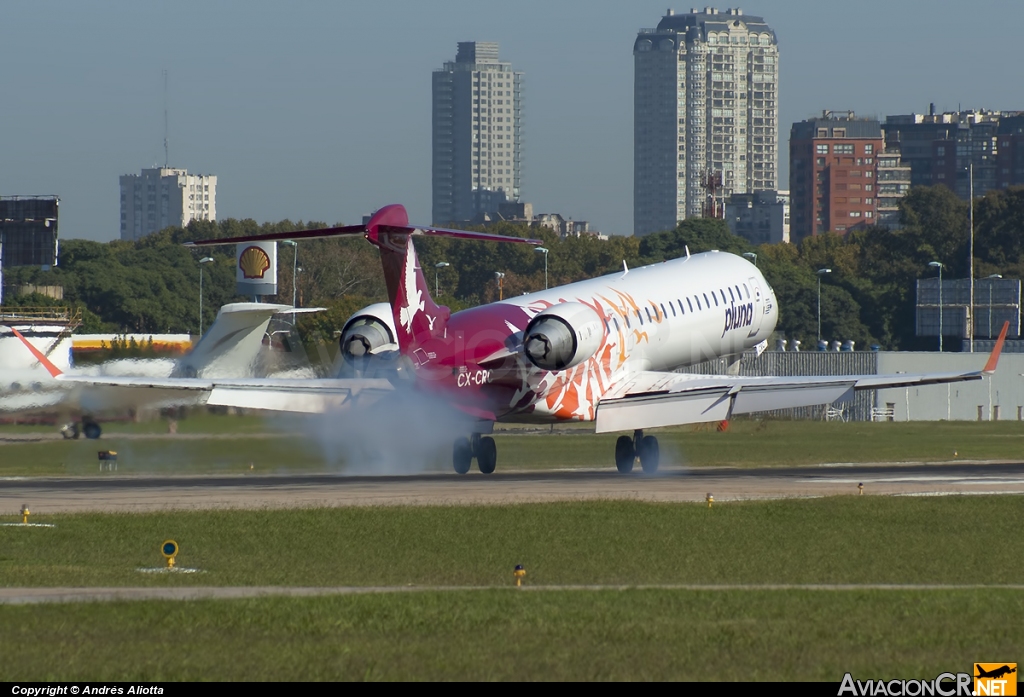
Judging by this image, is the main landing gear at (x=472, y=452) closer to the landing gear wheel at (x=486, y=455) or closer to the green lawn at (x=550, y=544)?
the landing gear wheel at (x=486, y=455)

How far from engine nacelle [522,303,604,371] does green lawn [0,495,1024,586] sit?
303 inches

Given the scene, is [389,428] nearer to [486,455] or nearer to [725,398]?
[486,455]

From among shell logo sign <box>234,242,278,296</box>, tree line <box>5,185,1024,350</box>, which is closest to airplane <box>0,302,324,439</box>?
shell logo sign <box>234,242,278,296</box>

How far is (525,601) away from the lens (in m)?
19.8

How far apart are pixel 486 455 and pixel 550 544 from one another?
1701 cm

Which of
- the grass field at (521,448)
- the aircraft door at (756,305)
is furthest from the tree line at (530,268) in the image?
the aircraft door at (756,305)

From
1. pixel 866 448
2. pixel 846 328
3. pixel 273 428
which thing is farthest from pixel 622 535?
pixel 846 328

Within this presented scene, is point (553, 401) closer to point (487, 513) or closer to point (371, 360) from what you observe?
point (371, 360)

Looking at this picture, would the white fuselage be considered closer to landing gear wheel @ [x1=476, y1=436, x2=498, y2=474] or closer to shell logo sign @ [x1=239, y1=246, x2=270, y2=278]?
landing gear wheel @ [x1=476, y1=436, x2=498, y2=474]

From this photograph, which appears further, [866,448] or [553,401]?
[866,448]

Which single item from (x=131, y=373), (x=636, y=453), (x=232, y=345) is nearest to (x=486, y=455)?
(x=636, y=453)

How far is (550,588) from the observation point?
21328 mm

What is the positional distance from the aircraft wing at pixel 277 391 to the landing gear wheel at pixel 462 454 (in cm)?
301

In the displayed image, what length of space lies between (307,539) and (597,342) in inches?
608
